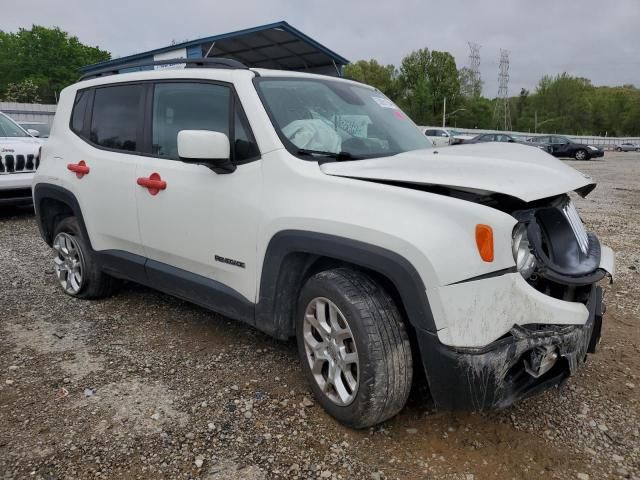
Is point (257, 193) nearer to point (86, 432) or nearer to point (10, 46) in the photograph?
point (86, 432)

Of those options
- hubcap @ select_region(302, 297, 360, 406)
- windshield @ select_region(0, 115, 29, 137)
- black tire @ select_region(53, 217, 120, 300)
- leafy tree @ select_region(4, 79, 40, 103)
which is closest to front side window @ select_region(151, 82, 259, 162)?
hubcap @ select_region(302, 297, 360, 406)

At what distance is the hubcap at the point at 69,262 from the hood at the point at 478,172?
275 cm

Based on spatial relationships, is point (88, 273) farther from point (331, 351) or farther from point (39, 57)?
point (39, 57)

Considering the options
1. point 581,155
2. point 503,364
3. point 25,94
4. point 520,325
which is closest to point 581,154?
point 581,155

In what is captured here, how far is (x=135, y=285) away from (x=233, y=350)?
5.98ft

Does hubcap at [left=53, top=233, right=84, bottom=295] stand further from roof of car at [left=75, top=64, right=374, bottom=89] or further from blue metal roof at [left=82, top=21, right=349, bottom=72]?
blue metal roof at [left=82, top=21, right=349, bottom=72]

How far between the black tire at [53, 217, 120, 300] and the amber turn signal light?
128 inches

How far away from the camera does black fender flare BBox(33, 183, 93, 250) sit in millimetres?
4215

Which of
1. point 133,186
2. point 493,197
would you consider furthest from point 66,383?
point 493,197

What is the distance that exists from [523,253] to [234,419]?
→ 1.68 meters

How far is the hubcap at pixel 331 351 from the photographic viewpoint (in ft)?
8.44

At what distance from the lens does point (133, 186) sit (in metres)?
3.64

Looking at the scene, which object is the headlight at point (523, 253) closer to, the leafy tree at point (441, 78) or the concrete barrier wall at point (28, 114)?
the concrete barrier wall at point (28, 114)

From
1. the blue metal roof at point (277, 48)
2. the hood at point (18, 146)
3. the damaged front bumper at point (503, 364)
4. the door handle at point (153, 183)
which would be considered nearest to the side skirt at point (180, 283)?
the door handle at point (153, 183)
